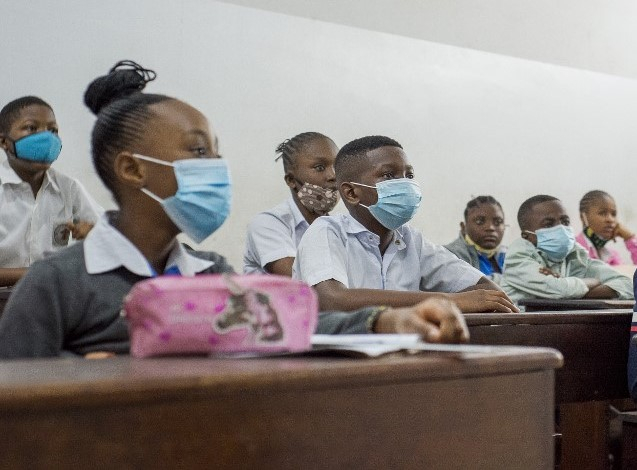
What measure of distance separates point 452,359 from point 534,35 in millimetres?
5046

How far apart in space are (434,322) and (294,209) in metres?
2.23

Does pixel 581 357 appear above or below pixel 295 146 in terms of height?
below

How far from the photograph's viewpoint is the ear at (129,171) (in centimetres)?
146

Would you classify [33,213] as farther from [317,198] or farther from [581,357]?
[581,357]

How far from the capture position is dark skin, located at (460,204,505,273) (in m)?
4.79

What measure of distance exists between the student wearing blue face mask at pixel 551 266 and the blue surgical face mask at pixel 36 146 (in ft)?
6.54

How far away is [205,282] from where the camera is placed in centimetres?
101

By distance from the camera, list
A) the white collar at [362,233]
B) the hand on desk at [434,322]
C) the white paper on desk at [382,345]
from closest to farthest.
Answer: the white paper on desk at [382,345] → the hand on desk at [434,322] → the white collar at [362,233]

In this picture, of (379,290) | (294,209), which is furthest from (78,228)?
(379,290)

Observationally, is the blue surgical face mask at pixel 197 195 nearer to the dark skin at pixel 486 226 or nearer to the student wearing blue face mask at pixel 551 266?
the student wearing blue face mask at pixel 551 266

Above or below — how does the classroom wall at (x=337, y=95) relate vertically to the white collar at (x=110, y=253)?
above

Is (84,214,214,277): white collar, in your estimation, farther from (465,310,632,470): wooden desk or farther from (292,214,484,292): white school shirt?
(292,214,484,292): white school shirt

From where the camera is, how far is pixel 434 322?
114 centimetres

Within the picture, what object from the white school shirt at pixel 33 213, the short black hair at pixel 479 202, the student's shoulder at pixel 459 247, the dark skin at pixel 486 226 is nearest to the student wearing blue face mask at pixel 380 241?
the white school shirt at pixel 33 213
